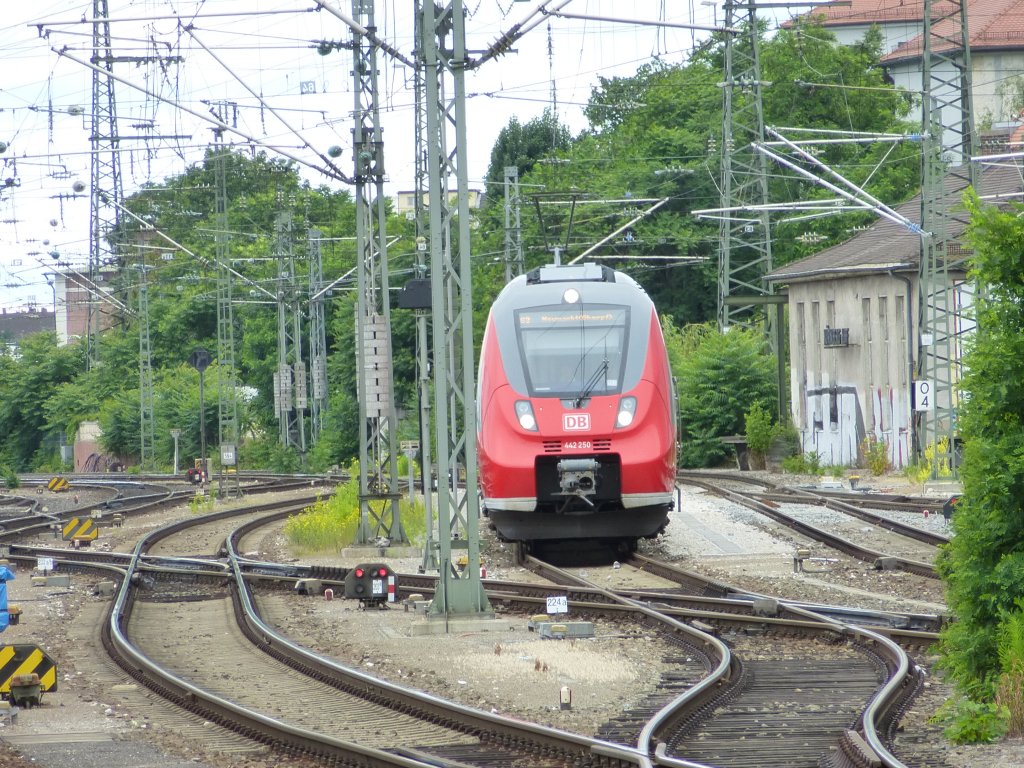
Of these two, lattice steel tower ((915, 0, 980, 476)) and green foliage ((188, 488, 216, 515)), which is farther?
green foliage ((188, 488, 216, 515))

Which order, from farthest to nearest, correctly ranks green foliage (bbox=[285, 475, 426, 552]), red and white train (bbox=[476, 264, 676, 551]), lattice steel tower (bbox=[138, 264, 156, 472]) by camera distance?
lattice steel tower (bbox=[138, 264, 156, 472])
green foliage (bbox=[285, 475, 426, 552])
red and white train (bbox=[476, 264, 676, 551])

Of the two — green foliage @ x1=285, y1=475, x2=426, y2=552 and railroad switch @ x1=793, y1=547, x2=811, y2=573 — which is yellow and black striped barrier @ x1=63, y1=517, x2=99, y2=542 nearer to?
green foliage @ x1=285, y1=475, x2=426, y2=552

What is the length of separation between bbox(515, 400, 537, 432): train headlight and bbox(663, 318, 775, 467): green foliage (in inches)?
1149

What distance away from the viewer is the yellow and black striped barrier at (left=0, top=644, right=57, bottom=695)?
473 inches

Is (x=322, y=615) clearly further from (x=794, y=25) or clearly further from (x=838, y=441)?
(x=794, y=25)

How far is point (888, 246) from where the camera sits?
43.2m

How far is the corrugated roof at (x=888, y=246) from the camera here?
132 feet

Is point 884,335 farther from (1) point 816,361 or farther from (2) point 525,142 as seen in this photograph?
(2) point 525,142

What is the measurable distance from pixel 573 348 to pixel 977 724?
10.7m

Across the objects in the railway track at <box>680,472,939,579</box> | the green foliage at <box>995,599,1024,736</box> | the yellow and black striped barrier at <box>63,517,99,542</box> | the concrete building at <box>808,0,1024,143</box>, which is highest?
the concrete building at <box>808,0,1024,143</box>

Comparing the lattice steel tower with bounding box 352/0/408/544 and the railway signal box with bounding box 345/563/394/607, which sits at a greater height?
the lattice steel tower with bounding box 352/0/408/544

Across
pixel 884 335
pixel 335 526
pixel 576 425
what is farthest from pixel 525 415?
pixel 884 335

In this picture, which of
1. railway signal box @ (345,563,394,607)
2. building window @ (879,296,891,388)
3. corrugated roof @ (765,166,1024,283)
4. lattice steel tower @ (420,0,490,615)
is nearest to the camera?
lattice steel tower @ (420,0,490,615)

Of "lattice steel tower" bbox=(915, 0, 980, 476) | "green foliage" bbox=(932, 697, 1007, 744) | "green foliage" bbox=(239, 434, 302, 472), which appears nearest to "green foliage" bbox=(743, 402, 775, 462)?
"lattice steel tower" bbox=(915, 0, 980, 476)
